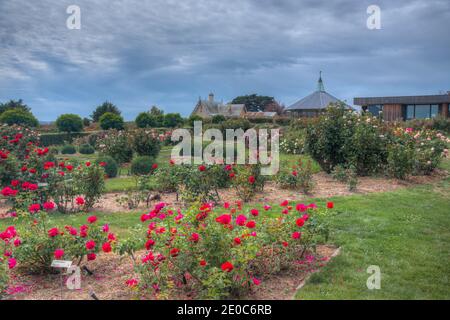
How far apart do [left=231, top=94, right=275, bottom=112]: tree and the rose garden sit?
66.0 metres

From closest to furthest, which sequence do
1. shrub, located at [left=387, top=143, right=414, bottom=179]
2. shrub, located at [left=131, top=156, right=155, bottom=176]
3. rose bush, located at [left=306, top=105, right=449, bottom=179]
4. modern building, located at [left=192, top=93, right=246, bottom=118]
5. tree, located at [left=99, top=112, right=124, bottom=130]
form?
1. shrub, located at [left=387, top=143, right=414, bottom=179]
2. rose bush, located at [left=306, top=105, right=449, bottom=179]
3. shrub, located at [left=131, top=156, right=155, bottom=176]
4. tree, located at [left=99, top=112, right=124, bottom=130]
5. modern building, located at [left=192, top=93, right=246, bottom=118]

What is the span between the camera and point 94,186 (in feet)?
27.1

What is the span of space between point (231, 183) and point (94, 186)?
10.2 feet

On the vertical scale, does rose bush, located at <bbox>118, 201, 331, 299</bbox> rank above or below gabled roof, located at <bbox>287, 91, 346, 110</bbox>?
below

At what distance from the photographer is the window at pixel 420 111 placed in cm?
3366

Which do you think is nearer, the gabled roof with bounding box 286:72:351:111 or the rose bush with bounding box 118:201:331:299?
the rose bush with bounding box 118:201:331:299

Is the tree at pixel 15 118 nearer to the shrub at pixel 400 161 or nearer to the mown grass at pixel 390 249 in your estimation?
the shrub at pixel 400 161

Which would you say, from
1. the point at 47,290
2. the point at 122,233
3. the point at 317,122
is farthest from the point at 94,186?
the point at 317,122

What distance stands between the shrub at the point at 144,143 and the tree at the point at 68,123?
1510 centimetres

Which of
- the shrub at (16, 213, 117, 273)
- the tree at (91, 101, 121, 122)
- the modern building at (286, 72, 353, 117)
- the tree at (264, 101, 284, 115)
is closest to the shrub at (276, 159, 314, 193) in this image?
the shrub at (16, 213, 117, 273)

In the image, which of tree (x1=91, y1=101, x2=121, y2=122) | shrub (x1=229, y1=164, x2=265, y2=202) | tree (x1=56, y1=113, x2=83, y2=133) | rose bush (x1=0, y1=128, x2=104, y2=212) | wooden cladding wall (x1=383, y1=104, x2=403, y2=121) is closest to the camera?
rose bush (x1=0, y1=128, x2=104, y2=212)

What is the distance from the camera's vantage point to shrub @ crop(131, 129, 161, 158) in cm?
1672

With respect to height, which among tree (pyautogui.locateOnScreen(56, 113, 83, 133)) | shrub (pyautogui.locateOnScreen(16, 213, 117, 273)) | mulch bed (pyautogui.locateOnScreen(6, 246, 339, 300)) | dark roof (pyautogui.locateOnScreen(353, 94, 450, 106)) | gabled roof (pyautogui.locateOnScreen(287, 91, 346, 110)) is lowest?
mulch bed (pyautogui.locateOnScreen(6, 246, 339, 300))

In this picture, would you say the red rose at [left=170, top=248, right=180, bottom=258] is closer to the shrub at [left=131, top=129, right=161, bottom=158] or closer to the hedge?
the shrub at [left=131, top=129, right=161, bottom=158]
